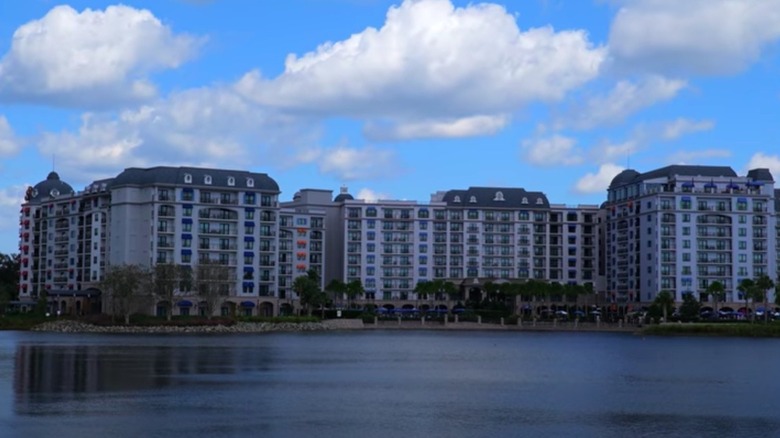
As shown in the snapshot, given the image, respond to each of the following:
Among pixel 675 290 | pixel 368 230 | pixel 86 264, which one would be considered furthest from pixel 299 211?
pixel 675 290

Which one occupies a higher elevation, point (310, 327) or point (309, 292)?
point (309, 292)

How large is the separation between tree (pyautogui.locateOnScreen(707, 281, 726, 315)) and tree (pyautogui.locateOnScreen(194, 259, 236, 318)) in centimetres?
7467

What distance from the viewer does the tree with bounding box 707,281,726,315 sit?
553ft

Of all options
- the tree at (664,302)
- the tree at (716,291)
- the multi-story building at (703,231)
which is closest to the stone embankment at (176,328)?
the tree at (664,302)

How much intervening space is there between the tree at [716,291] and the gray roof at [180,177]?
70329mm

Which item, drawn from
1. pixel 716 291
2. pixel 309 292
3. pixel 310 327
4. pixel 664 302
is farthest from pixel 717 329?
→ pixel 309 292

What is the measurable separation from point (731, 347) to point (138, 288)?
7419 centimetres

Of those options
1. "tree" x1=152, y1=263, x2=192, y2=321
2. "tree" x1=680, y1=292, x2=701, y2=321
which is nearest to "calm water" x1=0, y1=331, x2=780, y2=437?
"tree" x1=152, y1=263, x2=192, y2=321

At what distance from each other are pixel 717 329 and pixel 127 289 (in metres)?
77.2

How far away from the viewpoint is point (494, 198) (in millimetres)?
194250

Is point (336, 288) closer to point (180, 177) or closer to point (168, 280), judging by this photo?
point (180, 177)

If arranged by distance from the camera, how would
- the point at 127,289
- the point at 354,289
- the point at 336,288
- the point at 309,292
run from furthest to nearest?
1. the point at 336,288
2. the point at 354,289
3. the point at 309,292
4. the point at 127,289

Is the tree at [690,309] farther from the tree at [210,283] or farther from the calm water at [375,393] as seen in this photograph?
the calm water at [375,393]

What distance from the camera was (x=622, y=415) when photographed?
46219 mm
